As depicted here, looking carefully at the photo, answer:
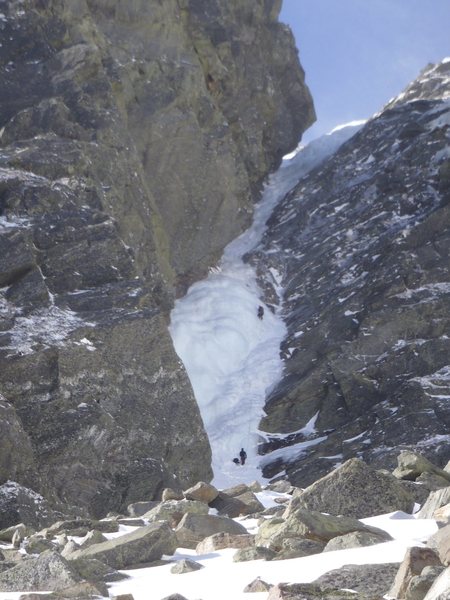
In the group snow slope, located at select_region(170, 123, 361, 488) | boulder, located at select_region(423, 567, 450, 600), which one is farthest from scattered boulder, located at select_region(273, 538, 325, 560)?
snow slope, located at select_region(170, 123, 361, 488)

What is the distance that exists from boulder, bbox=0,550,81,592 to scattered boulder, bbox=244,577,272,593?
5.25 ft

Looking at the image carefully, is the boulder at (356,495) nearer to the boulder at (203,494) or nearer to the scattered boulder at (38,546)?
the scattered boulder at (38,546)

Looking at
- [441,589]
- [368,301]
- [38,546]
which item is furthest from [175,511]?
[368,301]

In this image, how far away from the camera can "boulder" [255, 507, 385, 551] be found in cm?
954

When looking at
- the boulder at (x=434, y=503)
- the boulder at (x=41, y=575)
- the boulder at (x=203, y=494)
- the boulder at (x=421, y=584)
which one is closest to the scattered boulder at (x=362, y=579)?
the boulder at (x=421, y=584)

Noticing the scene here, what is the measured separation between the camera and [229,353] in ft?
146

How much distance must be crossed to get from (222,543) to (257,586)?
2953 mm

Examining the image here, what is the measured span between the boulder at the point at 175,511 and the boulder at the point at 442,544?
5.44 m

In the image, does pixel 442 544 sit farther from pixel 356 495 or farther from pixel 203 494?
pixel 203 494

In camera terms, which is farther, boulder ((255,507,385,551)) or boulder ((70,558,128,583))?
boulder ((255,507,385,551))

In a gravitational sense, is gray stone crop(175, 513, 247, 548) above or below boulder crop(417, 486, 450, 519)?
above

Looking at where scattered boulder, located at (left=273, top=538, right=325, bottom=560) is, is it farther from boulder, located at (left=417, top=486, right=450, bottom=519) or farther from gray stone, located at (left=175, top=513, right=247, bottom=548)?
gray stone, located at (left=175, top=513, right=247, bottom=548)

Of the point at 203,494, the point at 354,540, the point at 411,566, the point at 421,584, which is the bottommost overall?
the point at 421,584

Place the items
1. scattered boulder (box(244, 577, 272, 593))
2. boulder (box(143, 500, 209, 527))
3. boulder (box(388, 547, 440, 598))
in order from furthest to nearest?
1. boulder (box(143, 500, 209, 527))
2. scattered boulder (box(244, 577, 272, 593))
3. boulder (box(388, 547, 440, 598))
